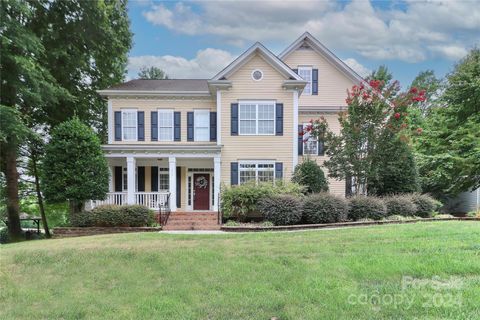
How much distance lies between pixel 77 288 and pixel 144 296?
1.25 metres

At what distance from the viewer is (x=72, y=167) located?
39.9 ft

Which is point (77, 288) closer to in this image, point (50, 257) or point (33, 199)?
point (50, 257)

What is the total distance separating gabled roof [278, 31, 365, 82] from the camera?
690 inches

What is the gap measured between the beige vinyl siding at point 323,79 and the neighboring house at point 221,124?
55mm

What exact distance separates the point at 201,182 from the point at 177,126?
316 cm

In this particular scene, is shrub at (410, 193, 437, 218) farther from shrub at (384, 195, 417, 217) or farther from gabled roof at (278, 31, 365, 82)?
gabled roof at (278, 31, 365, 82)

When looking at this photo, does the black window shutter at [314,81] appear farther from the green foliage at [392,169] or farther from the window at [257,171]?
the green foliage at [392,169]

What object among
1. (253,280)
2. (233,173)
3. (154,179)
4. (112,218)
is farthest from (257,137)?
(253,280)

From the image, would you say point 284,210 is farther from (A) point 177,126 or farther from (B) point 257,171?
(A) point 177,126

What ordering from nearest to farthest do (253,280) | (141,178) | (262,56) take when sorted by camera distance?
(253,280) → (262,56) → (141,178)

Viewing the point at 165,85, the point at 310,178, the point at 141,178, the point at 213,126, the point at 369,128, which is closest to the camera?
the point at 369,128

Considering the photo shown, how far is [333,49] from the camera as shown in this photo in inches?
726

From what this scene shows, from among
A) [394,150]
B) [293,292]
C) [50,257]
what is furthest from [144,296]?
[394,150]

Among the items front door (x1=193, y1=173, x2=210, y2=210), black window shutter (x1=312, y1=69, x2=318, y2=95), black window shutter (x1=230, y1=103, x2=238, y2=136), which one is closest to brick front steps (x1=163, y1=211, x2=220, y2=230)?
front door (x1=193, y1=173, x2=210, y2=210)
